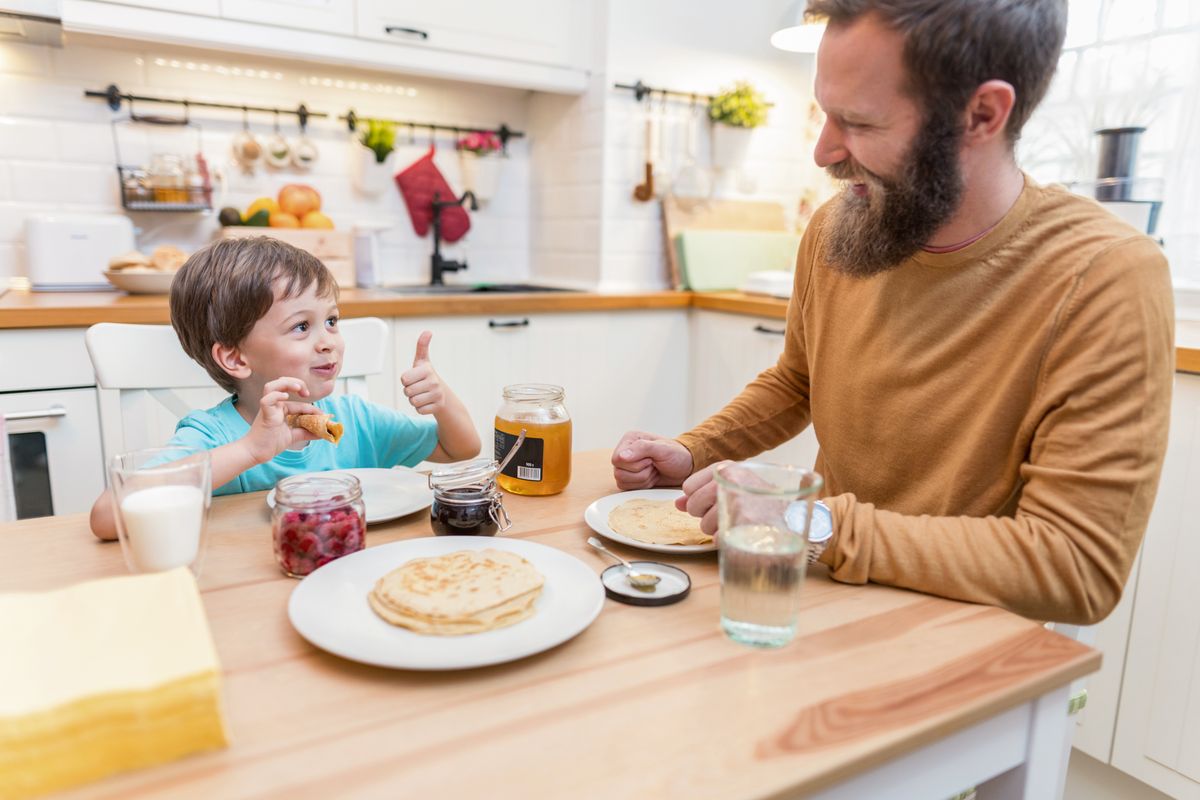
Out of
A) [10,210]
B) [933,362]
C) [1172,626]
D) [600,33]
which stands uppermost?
[600,33]

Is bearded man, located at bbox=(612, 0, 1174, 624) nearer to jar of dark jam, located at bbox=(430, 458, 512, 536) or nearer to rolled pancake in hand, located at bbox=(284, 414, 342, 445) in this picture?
jar of dark jam, located at bbox=(430, 458, 512, 536)

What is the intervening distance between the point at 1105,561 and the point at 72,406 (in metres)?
2.13

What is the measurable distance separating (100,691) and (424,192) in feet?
9.03

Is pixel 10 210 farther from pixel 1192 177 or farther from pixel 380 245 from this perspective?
pixel 1192 177

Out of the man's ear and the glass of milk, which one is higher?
the man's ear

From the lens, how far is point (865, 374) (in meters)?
1.24

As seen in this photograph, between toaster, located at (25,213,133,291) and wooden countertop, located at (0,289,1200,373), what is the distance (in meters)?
0.06

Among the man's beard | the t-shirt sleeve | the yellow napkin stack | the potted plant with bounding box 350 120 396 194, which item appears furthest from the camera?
the potted plant with bounding box 350 120 396 194

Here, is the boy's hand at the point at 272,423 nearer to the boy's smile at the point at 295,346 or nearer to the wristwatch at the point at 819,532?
the boy's smile at the point at 295,346

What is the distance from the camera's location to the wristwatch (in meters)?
0.88

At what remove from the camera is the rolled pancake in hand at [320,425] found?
108cm

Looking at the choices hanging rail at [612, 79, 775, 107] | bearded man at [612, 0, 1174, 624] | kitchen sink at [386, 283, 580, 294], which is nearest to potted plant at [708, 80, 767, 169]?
hanging rail at [612, 79, 775, 107]

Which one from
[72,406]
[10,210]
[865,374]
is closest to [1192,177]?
[865,374]

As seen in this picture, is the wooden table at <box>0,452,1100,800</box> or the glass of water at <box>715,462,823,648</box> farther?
the glass of water at <box>715,462,823,648</box>
